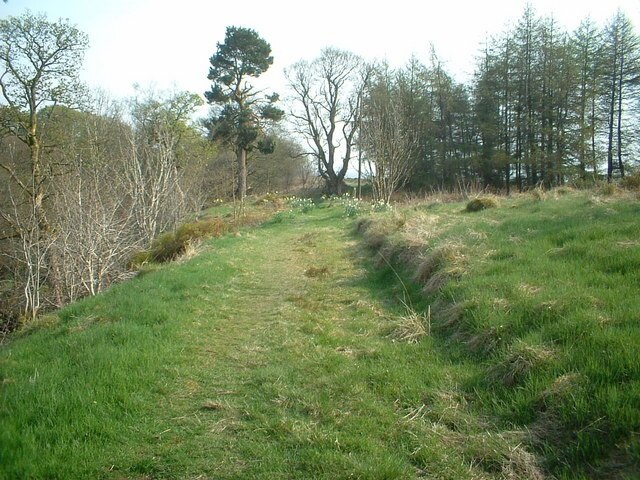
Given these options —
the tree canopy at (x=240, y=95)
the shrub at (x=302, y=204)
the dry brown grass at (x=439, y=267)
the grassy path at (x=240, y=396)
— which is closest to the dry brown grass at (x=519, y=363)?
the grassy path at (x=240, y=396)

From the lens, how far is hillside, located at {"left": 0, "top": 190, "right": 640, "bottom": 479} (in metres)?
3.04

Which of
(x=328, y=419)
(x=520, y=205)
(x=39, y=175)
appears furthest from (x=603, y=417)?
(x=39, y=175)

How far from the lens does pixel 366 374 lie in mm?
4363

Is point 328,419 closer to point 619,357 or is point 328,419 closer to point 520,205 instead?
point 619,357

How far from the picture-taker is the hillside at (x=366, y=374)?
3.04 metres

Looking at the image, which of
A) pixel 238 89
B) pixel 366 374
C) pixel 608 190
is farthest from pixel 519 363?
pixel 238 89

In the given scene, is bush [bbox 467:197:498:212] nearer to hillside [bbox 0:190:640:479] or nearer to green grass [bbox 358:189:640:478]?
green grass [bbox 358:189:640:478]

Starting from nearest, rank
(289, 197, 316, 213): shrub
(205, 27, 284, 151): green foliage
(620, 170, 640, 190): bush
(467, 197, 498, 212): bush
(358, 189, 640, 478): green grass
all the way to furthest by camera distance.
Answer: (358, 189, 640, 478): green grass < (620, 170, 640, 190): bush < (467, 197, 498, 212): bush < (289, 197, 316, 213): shrub < (205, 27, 284, 151): green foliage

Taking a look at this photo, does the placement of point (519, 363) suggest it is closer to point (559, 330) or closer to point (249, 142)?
point (559, 330)

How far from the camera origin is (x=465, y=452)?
121 inches

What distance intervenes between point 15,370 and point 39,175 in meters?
13.9

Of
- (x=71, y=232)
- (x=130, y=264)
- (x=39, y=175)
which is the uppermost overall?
(x=39, y=175)

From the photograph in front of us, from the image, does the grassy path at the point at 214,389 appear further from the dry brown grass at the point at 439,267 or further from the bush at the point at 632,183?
the bush at the point at 632,183

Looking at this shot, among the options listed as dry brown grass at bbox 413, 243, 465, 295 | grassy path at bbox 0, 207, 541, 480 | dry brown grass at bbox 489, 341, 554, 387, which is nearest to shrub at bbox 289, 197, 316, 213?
dry brown grass at bbox 413, 243, 465, 295
